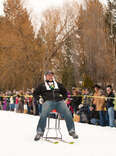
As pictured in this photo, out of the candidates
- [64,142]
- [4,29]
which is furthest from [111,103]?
[4,29]

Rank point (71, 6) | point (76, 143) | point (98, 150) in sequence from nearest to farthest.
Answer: point (98, 150), point (76, 143), point (71, 6)

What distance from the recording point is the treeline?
27703 millimetres

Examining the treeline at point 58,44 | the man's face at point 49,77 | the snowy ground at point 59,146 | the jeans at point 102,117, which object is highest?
the treeline at point 58,44

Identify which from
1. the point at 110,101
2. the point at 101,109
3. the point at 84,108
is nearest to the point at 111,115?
the point at 110,101

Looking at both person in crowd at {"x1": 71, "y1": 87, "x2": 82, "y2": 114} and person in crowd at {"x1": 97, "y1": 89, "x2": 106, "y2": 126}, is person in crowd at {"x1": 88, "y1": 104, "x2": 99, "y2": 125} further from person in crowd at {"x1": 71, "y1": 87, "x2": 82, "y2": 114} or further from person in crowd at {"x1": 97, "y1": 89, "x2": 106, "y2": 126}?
person in crowd at {"x1": 71, "y1": 87, "x2": 82, "y2": 114}

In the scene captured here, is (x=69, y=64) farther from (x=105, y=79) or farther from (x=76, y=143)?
(x=76, y=143)

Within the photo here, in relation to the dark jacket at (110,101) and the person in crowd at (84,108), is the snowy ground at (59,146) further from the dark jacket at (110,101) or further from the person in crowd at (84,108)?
the person in crowd at (84,108)

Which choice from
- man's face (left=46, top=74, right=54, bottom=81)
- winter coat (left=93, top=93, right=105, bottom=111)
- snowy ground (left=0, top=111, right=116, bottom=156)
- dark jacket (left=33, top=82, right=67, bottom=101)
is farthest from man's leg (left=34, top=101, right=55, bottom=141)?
winter coat (left=93, top=93, right=105, bottom=111)

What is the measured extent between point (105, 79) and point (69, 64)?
24.2 ft

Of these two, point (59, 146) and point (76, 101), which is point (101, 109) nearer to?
point (76, 101)

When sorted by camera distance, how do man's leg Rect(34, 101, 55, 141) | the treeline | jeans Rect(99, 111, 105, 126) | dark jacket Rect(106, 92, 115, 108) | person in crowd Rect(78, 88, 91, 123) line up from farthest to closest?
1. the treeline
2. person in crowd Rect(78, 88, 91, 123)
3. jeans Rect(99, 111, 105, 126)
4. dark jacket Rect(106, 92, 115, 108)
5. man's leg Rect(34, 101, 55, 141)

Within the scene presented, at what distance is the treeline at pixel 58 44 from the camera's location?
1091 inches

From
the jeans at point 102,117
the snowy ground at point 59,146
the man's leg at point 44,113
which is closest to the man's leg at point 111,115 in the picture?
the jeans at point 102,117

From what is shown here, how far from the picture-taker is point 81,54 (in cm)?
3086
